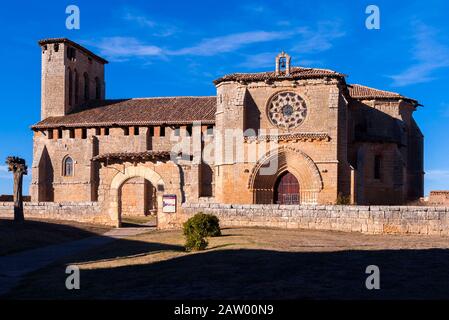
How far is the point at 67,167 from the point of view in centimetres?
4084

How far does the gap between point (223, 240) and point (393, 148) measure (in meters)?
18.5

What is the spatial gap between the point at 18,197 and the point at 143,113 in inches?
657

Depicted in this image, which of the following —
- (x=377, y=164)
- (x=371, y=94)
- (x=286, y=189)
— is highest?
(x=371, y=94)

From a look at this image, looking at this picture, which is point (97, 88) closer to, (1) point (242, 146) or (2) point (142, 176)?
(1) point (242, 146)

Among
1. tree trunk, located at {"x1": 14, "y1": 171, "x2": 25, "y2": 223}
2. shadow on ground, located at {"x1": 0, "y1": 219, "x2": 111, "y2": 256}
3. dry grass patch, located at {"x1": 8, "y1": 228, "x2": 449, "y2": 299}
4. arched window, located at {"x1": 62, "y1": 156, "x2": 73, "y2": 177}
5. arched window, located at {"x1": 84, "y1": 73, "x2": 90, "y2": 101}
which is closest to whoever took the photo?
dry grass patch, located at {"x1": 8, "y1": 228, "x2": 449, "y2": 299}

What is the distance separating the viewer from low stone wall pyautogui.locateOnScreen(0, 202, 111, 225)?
27125 mm

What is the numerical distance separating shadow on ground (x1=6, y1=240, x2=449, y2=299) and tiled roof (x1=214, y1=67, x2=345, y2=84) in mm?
16353

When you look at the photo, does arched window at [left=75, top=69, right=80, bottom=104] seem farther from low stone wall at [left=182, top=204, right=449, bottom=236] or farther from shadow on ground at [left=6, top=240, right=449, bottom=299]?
shadow on ground at [left=6, top=240, right=449, bottom=299]

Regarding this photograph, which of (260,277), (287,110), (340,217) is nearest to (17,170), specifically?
(287,110)

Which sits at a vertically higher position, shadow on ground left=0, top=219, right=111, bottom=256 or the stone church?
the stone church

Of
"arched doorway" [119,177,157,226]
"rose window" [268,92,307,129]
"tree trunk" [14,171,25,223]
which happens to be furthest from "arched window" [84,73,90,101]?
"tree trunk" [14,171,25,223]

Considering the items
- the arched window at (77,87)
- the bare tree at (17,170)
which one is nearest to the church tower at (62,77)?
the arched window at (77,87)

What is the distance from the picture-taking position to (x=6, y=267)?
13.6 metres

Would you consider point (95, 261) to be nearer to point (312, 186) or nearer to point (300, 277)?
point (300, 277)
